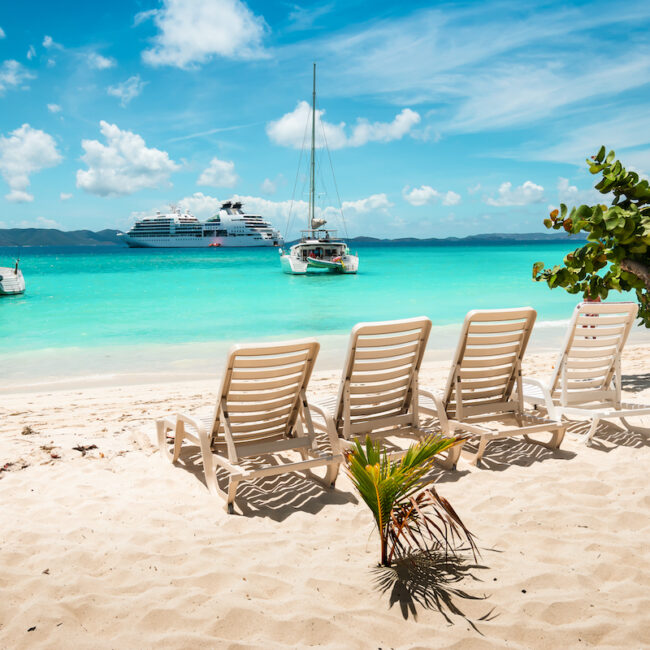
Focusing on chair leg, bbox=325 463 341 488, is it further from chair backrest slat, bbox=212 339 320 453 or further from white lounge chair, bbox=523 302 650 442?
white lounge chair, bbox=523 302 650 442

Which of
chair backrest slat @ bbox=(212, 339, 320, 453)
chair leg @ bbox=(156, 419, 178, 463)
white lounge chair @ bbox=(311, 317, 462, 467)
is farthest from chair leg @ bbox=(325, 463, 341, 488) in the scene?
chair leg @ bbox=(156, 419, 178, 463)

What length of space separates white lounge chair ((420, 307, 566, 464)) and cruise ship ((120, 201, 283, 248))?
106 metres

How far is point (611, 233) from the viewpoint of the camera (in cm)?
547

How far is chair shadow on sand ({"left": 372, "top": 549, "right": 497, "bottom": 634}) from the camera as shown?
236 centimetres

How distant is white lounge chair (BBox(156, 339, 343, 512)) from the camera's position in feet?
10.9

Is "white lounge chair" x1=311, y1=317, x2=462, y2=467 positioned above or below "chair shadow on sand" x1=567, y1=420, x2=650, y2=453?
above

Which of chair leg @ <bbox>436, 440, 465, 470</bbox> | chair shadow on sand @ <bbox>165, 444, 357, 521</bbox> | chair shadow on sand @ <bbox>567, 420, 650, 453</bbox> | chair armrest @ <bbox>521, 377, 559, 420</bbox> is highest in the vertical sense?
chair armrest @ <bbox>521, 377, 559, 420</bbox>

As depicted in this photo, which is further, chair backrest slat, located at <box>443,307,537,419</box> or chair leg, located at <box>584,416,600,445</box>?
chair leg, located at <box>584,416,600,445</box>

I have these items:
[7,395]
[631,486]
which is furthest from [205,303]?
Result: [631,486]

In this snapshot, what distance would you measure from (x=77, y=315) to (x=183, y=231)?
3632 inches

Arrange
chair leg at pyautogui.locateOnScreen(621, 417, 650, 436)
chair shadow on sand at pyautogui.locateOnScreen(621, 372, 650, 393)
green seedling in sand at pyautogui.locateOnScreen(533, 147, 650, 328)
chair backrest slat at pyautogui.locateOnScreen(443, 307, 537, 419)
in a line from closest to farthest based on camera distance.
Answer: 1. chair backrest slat at pyautogui.locateOnScreen(443, 307, 537, 419)
2. chair leg at pyautogui.locateOnScreen(621, 417, 650, 436)
3. green seedling in sand at pyautogui.locateOnScreen(533, 147, 650, 328)
4. chair shadow on sand at pyautogui.locateOnScreen(621, 372, 650, 393)

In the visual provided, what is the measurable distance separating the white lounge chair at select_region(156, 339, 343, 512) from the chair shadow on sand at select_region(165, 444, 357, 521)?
99mm

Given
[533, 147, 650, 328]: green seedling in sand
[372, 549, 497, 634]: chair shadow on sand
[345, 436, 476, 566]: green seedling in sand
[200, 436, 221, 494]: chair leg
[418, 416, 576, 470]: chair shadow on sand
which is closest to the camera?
[372, 549, 497, 634]: chair shadow on sand

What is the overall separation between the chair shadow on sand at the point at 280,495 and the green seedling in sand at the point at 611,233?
3348mm
